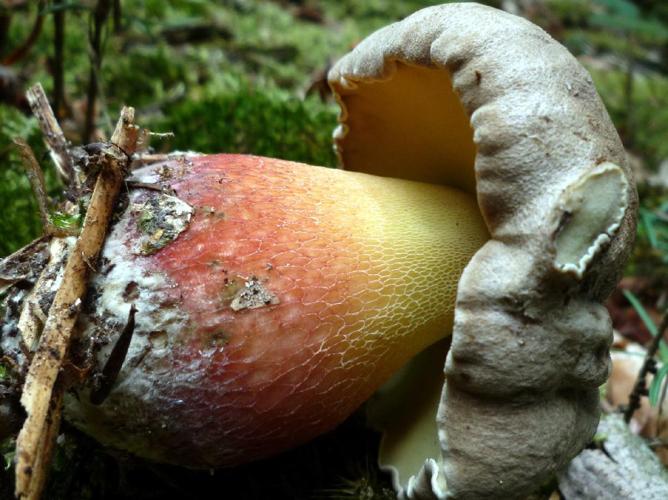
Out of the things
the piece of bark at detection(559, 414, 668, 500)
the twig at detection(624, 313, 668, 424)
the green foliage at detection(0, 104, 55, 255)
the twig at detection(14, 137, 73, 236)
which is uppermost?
the twig at detection(14, 137, 73, 236)

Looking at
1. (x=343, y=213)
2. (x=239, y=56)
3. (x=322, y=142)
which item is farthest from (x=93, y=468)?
(x=239, y=56)

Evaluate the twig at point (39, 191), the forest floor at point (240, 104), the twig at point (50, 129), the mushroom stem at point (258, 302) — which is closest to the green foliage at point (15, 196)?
the forest floor at point (240, 104)

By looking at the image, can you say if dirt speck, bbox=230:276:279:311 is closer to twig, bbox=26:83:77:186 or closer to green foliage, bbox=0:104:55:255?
twig, bbox=26:83:77:186

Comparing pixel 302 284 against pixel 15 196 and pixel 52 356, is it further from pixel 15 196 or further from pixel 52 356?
pixel 15 196

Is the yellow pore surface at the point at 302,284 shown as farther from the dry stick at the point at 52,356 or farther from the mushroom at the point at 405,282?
the dry stick at the point at 52,356

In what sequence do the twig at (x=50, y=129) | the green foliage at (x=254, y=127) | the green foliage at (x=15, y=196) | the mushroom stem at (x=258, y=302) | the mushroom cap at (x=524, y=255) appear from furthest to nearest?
the green foliage at (x=254, y=127), the green foliage at (x=15, y=196), the twig at (x=50, y=129), the mushroom stem at (x=258, y=302), the mushroom cap at (x=524, y=255)

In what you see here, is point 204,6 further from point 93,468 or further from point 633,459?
point 633,459

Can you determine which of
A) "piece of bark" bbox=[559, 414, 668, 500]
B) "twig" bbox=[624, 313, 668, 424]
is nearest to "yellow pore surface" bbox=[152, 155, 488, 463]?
"piece of bark" bbox=[559, 414, 668, 500]
